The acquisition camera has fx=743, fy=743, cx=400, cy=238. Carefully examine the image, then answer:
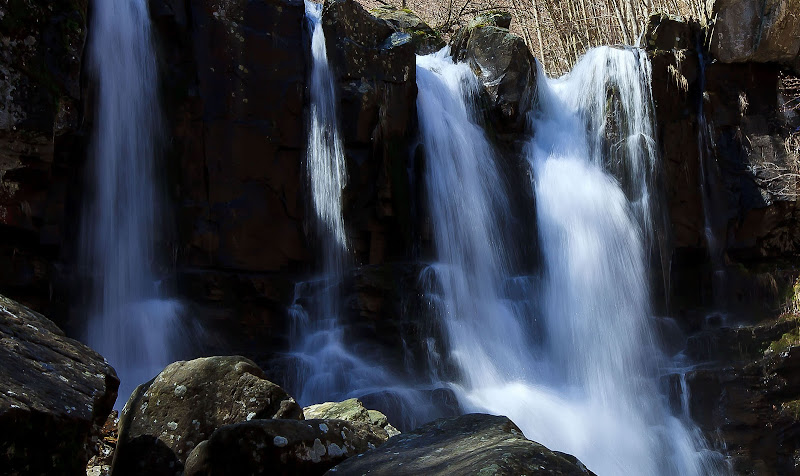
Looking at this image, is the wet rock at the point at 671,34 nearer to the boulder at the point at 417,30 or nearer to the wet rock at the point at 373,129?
the boulder at the point at 417,30

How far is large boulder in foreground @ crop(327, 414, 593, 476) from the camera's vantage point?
8.70 feet

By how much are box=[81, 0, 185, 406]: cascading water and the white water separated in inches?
135

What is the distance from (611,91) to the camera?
1165 cm

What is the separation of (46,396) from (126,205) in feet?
18.9

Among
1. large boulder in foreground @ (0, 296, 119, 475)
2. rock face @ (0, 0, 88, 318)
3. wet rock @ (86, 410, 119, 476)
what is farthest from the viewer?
rock face @ (0, 0, 88, 318)

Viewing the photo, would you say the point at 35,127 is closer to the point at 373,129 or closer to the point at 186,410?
the point at 373,129

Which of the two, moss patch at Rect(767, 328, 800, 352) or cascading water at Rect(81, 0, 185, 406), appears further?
moss patch at Rect(767, 328, 800, 352)

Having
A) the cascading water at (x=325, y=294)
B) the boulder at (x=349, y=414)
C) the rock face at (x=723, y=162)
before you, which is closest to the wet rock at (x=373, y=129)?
the cascading water at (x=325, y=294)

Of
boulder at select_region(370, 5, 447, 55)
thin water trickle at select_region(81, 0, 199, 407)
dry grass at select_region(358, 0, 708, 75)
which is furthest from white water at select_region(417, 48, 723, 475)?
dry grass at select_region(358, 0, 708, 75)

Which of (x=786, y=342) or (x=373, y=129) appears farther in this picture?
(x=786, y=342)

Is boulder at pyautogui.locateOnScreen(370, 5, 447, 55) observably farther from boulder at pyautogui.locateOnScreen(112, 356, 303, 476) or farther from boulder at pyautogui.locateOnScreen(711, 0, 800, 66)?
boulder at pyautogui.locateOnScreen(112, 356, 303, 476)

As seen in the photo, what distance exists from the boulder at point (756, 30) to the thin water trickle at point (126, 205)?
8452 mm

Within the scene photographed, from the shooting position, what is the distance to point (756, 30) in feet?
37.5

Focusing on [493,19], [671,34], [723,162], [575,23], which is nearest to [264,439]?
[723,162]
